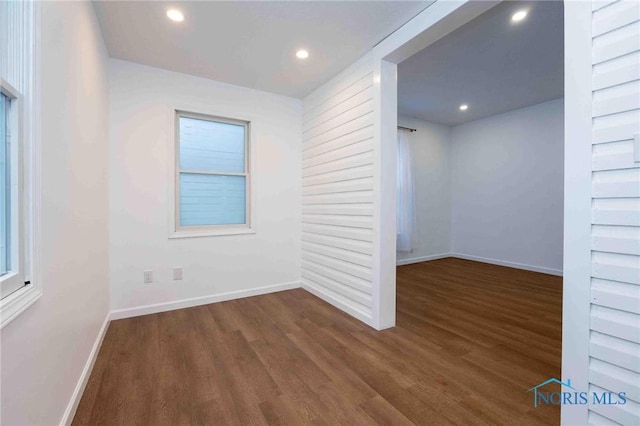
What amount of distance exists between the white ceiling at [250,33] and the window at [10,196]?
59.4 inches

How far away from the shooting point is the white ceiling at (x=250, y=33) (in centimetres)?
197

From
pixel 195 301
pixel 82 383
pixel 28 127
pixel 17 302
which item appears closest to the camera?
pixel 17 302

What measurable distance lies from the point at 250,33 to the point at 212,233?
81.4 inches

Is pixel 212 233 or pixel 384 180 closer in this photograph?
pixel 384 180

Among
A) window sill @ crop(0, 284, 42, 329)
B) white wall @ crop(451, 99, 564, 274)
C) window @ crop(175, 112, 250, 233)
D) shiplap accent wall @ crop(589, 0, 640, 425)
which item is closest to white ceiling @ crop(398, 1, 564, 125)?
white wall @ crop(451, 99, 564, 274)

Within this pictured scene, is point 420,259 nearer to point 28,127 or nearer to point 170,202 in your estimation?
point 170,202

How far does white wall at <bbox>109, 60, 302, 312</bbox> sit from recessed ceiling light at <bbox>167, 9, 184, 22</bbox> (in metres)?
0.93

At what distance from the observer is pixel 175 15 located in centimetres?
204

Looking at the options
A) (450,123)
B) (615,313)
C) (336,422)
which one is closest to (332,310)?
(336,422)

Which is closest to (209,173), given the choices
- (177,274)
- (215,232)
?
(215,232)

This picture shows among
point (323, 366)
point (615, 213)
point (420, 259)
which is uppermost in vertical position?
point (615, 213)

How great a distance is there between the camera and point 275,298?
323cm

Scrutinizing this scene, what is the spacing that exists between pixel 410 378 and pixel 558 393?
2.86ft

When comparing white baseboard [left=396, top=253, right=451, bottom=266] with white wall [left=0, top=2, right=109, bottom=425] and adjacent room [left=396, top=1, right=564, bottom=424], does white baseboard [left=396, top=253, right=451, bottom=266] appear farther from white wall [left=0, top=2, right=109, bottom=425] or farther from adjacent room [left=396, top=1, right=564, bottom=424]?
white wall [left=0, top=2, right=109, bottom=425]
